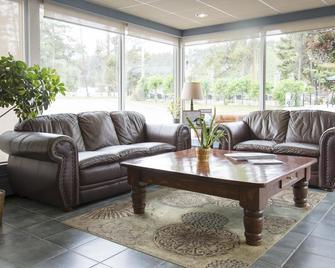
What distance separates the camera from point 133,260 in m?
2.23

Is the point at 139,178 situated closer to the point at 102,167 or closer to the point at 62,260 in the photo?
the point at 102,167

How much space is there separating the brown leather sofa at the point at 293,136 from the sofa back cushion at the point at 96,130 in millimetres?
1583

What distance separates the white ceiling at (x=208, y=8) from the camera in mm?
4609

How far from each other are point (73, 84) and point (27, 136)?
1581 millimetres

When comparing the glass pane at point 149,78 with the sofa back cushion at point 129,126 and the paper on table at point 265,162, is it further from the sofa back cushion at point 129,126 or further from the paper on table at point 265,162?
the paper on table at point 265,162

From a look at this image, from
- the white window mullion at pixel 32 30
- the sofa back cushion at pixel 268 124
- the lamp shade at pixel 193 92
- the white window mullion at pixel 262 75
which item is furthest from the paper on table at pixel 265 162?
the white window mullion at pixel 32 30

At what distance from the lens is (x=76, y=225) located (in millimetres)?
2840

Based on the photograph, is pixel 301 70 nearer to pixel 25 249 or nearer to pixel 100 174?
pixel 100 174

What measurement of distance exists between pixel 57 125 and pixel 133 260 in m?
2.22

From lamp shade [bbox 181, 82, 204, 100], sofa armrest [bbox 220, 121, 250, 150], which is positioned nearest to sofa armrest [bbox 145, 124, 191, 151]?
sofa armrest [bbox 220, 121, 250, 150]

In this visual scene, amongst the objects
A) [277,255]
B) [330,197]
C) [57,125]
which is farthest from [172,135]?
[277,255]

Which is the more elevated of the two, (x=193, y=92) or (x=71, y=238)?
(x=193, y=92)

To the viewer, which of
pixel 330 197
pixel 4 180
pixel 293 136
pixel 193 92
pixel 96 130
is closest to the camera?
pixel 330 197

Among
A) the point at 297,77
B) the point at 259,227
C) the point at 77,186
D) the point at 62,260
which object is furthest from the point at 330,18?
the point at 62,260
